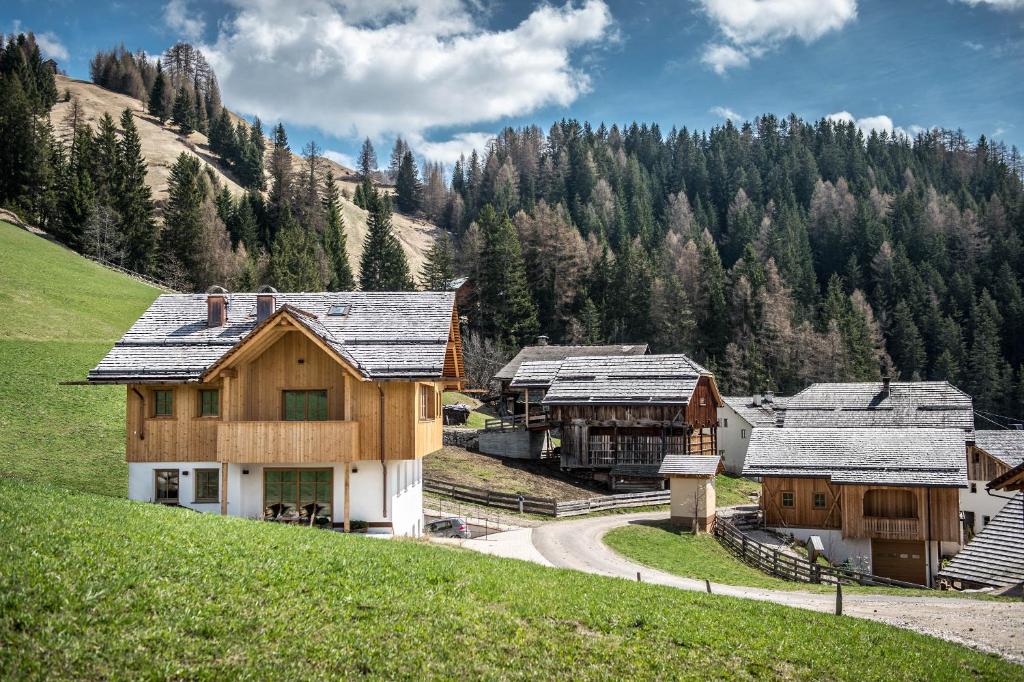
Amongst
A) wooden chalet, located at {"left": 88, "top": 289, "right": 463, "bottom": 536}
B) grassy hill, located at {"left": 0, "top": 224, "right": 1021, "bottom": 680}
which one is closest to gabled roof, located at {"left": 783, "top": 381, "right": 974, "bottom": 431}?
wooden chalet, located at {"left": 88, "top": 289, "right": 463, "bottom": 536}

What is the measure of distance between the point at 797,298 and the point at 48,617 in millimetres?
111517

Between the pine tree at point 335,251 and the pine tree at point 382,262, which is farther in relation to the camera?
the pine tree at point 382,262

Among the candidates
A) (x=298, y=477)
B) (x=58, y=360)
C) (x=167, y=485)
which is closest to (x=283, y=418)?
(x=298, y=477)

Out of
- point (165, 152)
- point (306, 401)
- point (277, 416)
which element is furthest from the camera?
point (165, 152)

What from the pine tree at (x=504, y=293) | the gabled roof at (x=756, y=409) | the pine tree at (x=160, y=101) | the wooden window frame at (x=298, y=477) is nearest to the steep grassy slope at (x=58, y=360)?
the wooden window frame at (x=298, y=477)

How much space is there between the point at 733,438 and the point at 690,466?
3086cm

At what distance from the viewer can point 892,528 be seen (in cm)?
3872

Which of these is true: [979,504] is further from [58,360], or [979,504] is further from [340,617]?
[58,360]

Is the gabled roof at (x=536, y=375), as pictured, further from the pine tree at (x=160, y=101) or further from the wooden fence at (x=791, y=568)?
the pine tree at (x=160, y=101)

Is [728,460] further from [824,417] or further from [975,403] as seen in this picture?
[975,403]

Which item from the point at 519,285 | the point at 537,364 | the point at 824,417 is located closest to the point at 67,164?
the point at 519,285

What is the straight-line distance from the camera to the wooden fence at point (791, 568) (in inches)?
1203

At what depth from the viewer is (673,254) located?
119250 millimetres

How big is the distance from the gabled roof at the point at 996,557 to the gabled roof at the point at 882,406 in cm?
2898
